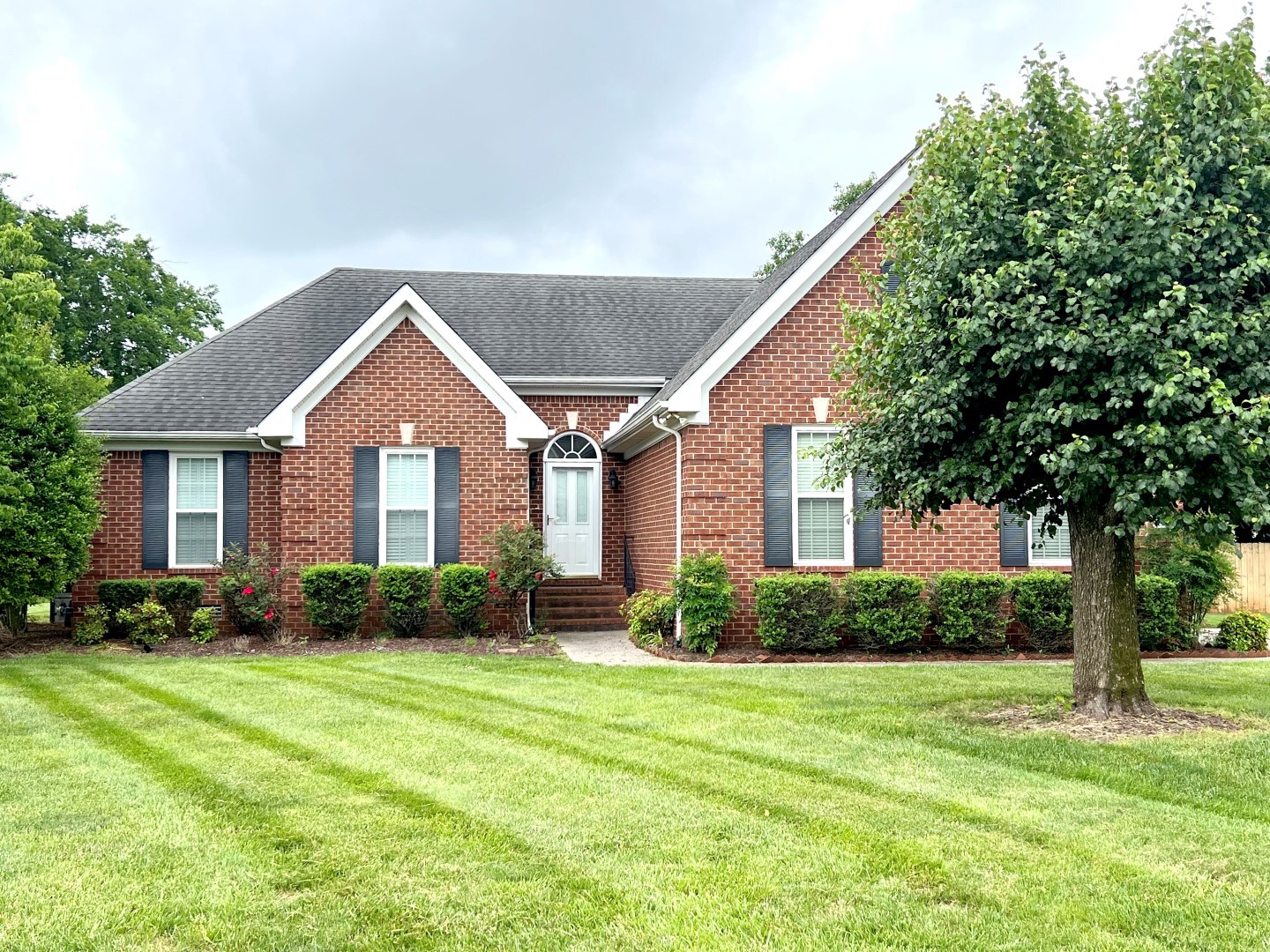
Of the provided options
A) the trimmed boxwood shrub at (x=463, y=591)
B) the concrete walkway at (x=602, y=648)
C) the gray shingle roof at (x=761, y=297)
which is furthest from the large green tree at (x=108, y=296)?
the gray shingle roof at (x=761, y=297)

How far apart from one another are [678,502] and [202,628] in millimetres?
7189

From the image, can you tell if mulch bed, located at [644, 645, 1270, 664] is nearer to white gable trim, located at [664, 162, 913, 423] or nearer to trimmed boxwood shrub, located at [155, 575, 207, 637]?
white gable trim, located at [664, 162, 913, 423]

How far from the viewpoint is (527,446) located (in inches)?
635

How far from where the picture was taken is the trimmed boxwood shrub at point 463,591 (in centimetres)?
1516

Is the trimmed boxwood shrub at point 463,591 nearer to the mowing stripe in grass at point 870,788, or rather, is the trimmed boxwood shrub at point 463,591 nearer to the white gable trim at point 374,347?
the white gable trim at point 374,347

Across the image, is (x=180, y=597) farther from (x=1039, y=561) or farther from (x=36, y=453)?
(x=1039, y=561)

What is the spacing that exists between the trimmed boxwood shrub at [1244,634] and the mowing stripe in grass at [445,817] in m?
12.3

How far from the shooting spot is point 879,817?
573 cm

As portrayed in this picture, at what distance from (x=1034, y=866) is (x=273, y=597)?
12.7m

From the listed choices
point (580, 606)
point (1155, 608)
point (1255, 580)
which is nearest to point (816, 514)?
point (1155, 608)

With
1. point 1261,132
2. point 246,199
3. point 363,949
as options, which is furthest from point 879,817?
point 246,199

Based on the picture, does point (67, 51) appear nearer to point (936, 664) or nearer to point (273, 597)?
point (273, 597)

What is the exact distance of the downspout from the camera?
14045mm

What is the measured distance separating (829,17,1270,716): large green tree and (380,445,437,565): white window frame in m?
8.42
